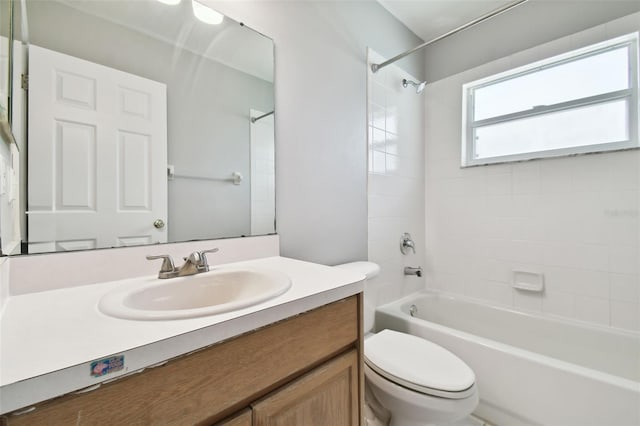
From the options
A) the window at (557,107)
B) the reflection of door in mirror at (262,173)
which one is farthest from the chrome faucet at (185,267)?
the window at (557,107)

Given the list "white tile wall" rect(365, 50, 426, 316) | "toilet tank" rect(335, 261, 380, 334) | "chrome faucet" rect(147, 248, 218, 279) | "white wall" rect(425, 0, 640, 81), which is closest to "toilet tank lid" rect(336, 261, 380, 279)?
"toilet tank" rect(335, 261, 380, 334)

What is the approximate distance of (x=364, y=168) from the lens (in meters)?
1.67

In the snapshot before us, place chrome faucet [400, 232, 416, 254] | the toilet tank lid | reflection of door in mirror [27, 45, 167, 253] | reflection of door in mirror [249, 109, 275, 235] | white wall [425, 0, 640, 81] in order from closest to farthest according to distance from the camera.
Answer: reflection of door in mirror [27, 45, 167, 253] < reflection of door in mirror [249, 109, 275, 235] < the toilet tank lid < white wall [425, 0, 640, 81] < chrome faucet [400, 232, 416, 254]

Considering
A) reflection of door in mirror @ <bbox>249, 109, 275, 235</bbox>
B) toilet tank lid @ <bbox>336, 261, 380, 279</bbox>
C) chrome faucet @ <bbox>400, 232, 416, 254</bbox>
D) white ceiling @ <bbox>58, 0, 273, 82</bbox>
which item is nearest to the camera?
white ceiling @ <bbox>58, 0, 273, 82</bbox>

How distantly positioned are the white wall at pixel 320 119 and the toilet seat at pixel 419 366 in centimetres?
48

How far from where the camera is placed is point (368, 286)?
5.18ft

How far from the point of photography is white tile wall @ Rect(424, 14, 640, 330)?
1479 mm

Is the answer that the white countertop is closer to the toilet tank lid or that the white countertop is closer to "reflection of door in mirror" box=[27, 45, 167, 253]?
"reflection of door in mirror" box=[27, 45, 167, 253]

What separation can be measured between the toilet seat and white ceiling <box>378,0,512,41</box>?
81.6 inches

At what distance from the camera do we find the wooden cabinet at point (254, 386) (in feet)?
1.33

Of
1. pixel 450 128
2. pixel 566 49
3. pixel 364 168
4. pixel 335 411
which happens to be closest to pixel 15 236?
pixel 335 411

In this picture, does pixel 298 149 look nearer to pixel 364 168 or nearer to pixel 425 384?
pixel 364 168

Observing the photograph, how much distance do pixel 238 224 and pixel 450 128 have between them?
181 centimetres

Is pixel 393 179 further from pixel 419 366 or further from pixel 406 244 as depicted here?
pixel 419 366
